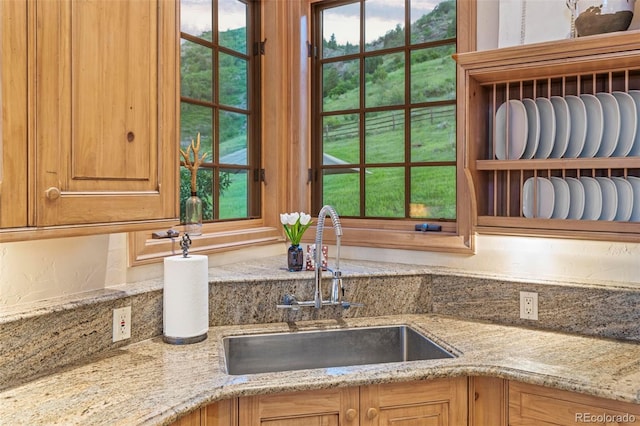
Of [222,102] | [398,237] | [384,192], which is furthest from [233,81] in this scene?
[398,237]

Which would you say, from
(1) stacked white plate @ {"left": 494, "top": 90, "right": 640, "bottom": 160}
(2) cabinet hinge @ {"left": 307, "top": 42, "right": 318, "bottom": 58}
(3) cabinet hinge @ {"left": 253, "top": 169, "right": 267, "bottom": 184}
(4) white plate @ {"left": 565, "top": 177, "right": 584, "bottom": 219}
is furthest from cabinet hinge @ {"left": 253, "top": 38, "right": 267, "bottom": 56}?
(4) white plate @ {"left": 565, "top": 177, "right": 584, "bottom": 219}

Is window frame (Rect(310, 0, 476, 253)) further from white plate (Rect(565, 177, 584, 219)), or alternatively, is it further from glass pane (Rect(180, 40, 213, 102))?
glass pane (Rect(180, 40, 213, 102))

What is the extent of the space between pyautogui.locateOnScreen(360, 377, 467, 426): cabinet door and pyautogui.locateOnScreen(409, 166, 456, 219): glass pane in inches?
38.0

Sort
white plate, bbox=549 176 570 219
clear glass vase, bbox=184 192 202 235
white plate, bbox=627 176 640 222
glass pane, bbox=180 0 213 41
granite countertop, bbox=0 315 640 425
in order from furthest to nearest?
glass pane, bbox=180 0 213 41
clear glass vase, bbox=184 192 202 235
white plate, bbox=549 176 570 219
white plate, bbox=627 176 640 222
granite countertop, bbox=0 315 640 425

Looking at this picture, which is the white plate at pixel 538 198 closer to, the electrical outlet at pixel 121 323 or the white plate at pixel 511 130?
the white plate at pixel 511 130

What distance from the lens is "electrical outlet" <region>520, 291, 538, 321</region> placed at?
6.48ft

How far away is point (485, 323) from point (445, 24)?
1.39 meters

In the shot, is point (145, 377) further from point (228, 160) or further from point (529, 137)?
point (529, 137)

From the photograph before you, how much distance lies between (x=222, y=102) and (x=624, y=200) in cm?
176

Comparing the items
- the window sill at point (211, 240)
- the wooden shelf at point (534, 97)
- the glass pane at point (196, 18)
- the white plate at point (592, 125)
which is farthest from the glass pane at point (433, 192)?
the glass pane at point (196, 18)

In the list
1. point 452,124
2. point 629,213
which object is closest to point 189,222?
point 452,124

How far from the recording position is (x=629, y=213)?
5.82 feet

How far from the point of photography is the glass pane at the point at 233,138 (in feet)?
8.09

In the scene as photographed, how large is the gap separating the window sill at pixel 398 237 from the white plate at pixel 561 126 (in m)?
0.51
